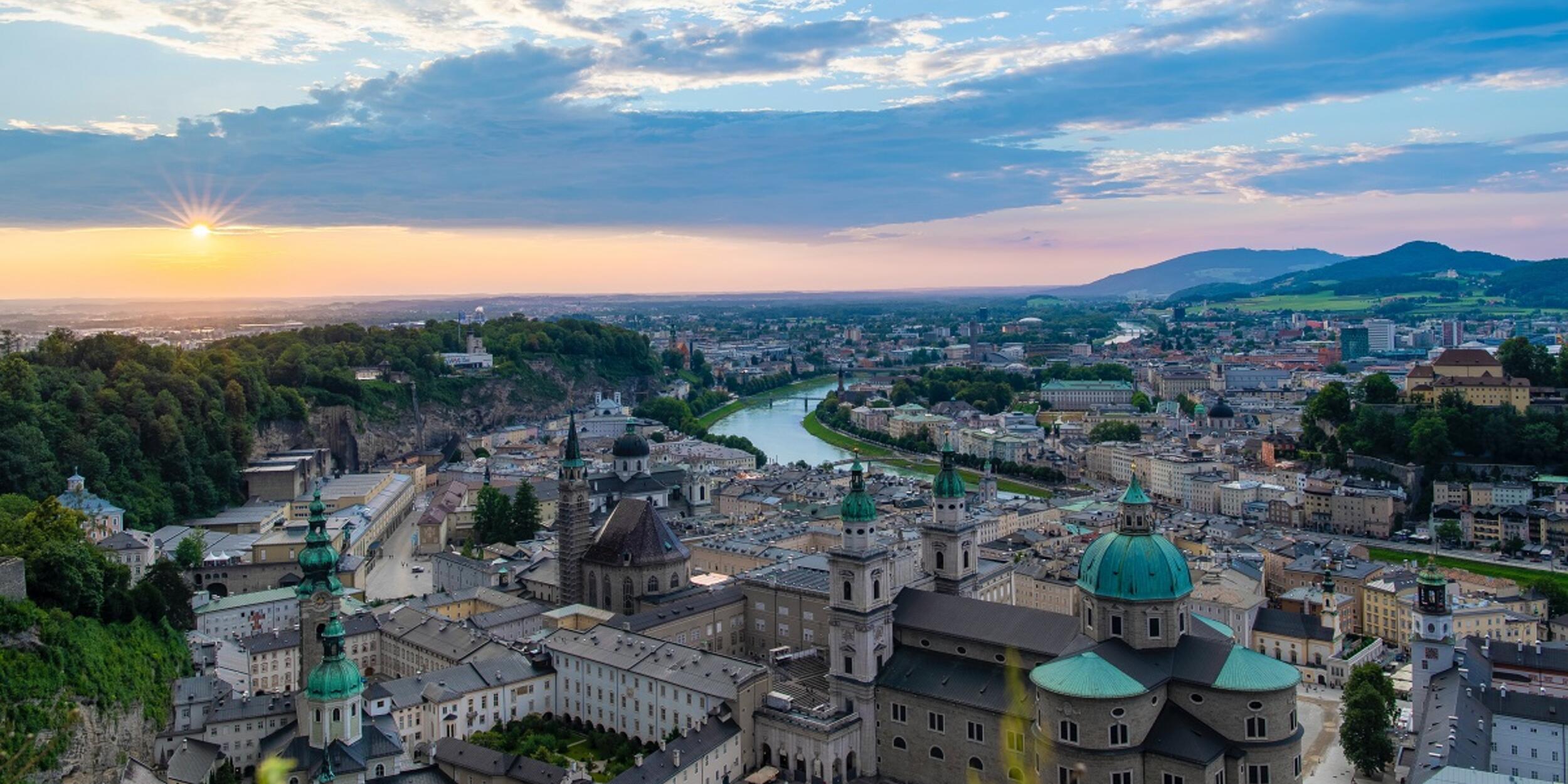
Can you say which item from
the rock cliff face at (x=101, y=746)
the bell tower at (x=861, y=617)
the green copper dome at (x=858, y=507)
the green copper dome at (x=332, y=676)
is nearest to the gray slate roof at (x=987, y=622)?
the bell tower at (x=861, y=617)

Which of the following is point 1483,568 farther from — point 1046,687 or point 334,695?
point 334,695

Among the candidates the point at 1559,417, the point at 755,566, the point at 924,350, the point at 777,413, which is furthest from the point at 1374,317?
the point at 755,566

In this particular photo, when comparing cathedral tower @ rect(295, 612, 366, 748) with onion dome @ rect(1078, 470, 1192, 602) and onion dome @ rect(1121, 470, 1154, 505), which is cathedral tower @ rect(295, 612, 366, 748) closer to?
onion dome @ rect(1078, 470, 1192, 602)

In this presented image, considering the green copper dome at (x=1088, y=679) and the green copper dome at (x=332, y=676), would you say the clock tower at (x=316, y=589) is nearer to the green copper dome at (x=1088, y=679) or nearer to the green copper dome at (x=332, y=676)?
→ the green copper dome at (x=332, y=676)

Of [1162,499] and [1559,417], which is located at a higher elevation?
[1559,417]

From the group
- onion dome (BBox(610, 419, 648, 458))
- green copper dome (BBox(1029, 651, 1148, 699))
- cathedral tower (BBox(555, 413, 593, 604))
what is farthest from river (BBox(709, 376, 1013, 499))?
green copper dome (BBox(1029, 651, 1148, 699))

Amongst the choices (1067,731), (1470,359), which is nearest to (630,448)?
(1067,731)

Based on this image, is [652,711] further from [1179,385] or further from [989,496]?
[1179,385]
